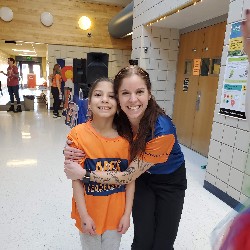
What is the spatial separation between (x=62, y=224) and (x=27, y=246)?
1.11 ft

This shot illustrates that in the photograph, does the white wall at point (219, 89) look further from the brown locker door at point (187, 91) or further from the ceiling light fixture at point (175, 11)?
the brown locker door at point (187, 91)

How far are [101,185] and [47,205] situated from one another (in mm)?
1429

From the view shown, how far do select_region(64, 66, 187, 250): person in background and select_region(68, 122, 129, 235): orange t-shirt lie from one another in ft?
0.12

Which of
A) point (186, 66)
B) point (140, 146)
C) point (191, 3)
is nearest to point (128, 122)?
point (140, 146)

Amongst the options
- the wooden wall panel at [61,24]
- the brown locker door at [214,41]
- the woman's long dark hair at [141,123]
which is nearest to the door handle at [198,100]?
the brown locker door at [214,41]

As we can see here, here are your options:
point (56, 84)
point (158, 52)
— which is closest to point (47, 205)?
point (158, 52)

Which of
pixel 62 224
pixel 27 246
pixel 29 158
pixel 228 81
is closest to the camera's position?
pixel 27 246

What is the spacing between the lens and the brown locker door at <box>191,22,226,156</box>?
12.0 ft

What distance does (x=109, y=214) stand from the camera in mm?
1118

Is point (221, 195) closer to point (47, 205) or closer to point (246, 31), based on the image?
point (47, 205)

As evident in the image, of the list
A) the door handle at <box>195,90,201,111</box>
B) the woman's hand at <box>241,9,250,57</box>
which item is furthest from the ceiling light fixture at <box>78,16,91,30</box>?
the woman's hand at <box>241,9,250,57</box>

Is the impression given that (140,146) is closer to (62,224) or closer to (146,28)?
(62,224)

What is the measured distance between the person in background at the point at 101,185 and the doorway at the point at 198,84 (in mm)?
2952

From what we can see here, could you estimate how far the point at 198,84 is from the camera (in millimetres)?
4090
